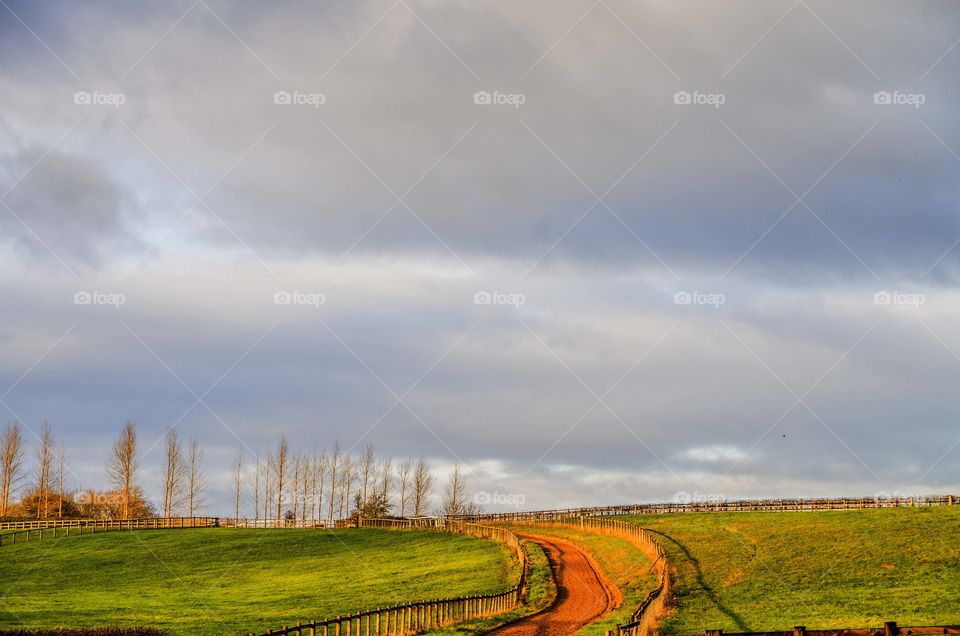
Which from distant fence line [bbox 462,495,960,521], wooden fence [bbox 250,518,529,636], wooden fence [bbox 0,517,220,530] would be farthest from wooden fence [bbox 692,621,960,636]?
wooden fence [bbox 0,517,220,530]

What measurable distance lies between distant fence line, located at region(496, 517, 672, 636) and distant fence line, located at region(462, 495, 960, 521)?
416 centimetres

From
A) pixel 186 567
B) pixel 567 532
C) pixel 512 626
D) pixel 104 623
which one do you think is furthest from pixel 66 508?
pixel 512 626

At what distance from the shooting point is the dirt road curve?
4184 centimetres

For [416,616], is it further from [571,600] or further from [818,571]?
[818,571]

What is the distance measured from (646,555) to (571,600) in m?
14.6

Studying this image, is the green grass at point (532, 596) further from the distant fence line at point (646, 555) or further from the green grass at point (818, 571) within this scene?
the green grass at point (818, 571)

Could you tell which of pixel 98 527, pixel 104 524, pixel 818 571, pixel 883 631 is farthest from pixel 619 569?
pixel 104 524

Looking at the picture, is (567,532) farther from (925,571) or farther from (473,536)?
(925,571)

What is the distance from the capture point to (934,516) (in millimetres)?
74188

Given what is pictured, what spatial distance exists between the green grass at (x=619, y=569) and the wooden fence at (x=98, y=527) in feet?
158

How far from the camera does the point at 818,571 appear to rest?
5522 centimetres

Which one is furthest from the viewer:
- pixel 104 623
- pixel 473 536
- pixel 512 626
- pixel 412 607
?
pixel 473 536

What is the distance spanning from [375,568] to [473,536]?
21533 mm

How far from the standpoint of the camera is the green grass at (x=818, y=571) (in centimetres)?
4266
